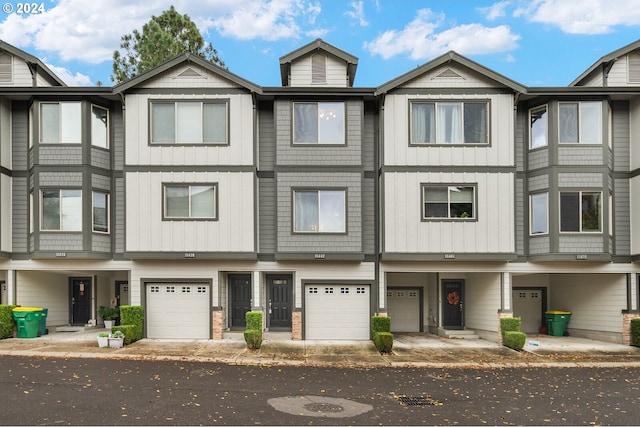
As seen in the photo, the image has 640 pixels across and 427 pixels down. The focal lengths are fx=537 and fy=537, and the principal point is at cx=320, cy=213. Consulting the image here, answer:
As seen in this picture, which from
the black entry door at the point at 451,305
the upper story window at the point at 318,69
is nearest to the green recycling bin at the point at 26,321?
the upper story window at the point at 318,69

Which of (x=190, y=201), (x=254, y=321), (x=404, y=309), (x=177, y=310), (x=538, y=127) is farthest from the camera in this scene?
(x=404, y=309)

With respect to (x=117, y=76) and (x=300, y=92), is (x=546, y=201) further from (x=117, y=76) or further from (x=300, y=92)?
(x=117, y=76)

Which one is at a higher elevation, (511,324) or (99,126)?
(99,126)

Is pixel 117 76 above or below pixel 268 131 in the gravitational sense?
above

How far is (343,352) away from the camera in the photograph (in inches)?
A: 635

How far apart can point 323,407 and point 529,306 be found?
13.8m

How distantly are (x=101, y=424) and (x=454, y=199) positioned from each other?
505 inches

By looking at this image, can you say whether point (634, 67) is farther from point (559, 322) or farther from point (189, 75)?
point (189, 75)

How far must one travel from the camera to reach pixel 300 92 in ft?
58.7

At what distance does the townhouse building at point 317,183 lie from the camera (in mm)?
17781

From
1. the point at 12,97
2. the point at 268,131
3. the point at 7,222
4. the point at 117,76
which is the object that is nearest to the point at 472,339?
the point at 268,131

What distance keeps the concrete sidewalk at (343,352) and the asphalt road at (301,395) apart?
72 cm

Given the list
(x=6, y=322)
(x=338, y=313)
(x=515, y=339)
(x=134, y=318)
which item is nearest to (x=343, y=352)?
(x=338, y=313)

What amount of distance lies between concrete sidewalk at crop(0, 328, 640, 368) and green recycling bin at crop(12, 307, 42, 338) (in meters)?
0.37
